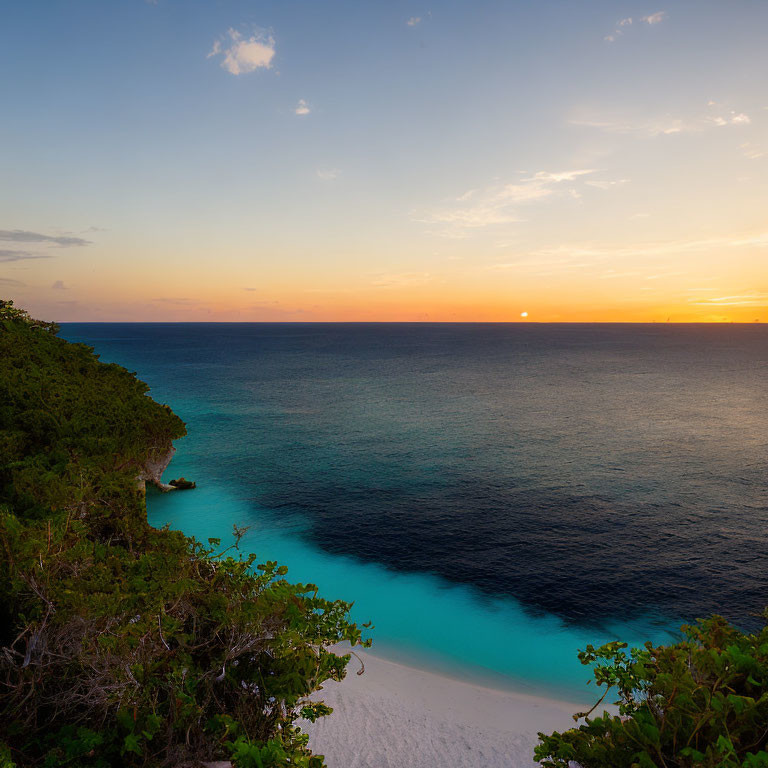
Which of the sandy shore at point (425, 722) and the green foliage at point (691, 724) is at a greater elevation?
the green foliage at point (691, 724)

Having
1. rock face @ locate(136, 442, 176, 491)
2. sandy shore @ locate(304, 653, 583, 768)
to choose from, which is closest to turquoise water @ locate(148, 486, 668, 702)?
sandy shore @ locate(304, 653, 583, 768)

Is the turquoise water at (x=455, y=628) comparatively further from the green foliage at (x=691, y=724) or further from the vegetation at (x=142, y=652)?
the green foliage at (x=691, y=724)

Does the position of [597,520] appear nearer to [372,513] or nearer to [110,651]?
[372,513]

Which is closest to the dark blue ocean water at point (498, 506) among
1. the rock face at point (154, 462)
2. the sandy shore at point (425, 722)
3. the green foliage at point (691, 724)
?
the sandy shore at point (425, 722)


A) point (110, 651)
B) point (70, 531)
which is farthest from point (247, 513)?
point (110, 651)

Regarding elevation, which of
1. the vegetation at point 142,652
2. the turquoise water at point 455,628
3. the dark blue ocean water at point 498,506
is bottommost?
the turquoise water at point 455,628

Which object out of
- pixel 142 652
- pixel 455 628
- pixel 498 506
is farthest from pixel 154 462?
pixel 498 506

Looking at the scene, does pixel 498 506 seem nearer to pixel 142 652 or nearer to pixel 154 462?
pixel 154 462
